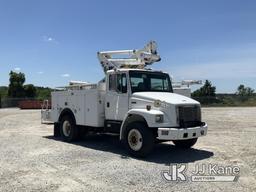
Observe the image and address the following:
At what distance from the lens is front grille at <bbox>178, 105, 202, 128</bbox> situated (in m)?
10.5

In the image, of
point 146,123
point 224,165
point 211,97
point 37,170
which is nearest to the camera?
point 37,170

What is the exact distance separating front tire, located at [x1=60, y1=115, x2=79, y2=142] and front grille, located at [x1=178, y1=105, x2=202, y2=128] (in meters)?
4.69

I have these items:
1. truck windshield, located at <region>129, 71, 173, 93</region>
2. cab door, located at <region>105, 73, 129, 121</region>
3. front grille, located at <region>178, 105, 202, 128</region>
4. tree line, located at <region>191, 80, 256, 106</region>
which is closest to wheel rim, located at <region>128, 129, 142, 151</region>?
cab door, located at <region>105, 73, 129, 121</region>

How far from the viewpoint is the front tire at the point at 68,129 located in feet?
45.3

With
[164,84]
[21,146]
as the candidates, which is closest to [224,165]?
[164,84]

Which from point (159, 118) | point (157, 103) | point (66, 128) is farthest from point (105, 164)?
point (66, 128)

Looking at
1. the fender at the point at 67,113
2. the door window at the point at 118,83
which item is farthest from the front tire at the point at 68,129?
the door window at the point at 118,83

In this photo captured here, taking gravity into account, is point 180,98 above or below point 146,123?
above

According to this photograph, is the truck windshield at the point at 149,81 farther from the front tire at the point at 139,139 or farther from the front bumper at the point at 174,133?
the front bumper at the point at 174,133

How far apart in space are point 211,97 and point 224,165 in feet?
163

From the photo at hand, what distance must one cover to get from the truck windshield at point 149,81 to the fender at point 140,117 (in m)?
0.83

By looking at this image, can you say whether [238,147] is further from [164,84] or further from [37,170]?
[37,170]

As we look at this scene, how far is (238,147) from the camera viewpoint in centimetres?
1242

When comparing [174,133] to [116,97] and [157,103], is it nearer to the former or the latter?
[157,103]
